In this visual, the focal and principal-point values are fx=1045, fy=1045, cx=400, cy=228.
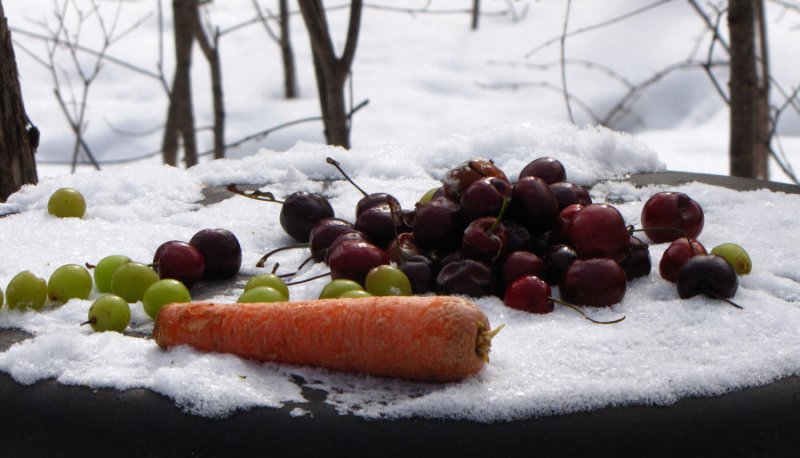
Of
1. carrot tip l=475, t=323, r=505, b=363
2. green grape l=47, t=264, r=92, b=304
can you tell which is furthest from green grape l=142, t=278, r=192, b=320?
carrot tip l=475, t=323, r=505, b=363

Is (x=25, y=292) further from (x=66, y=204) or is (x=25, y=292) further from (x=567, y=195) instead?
(x=567, y=195)

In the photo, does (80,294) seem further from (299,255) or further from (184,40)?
(184,40)

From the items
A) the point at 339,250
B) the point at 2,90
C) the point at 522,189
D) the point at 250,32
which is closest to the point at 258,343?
the point at 339,250

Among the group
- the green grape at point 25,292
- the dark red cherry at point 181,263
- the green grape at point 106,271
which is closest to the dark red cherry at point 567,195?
the dark red cherry at point 181,263

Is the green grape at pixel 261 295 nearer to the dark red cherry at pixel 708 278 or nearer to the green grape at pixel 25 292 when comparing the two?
the green grape at pixel 25 292

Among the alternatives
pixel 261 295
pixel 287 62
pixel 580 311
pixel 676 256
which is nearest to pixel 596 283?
pixel 580 311

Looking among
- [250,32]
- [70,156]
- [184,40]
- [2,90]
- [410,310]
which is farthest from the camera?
[250,32]
